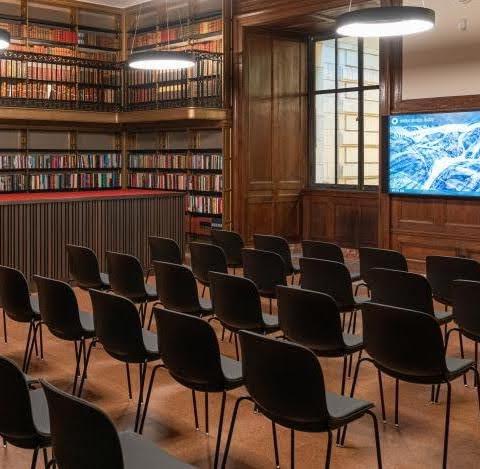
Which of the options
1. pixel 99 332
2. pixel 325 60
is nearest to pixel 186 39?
pixel 325 60

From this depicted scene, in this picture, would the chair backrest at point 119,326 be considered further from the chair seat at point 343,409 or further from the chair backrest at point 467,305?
the chair backrest at point 467,305

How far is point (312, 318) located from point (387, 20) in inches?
126

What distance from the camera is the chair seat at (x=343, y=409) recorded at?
3.16 m

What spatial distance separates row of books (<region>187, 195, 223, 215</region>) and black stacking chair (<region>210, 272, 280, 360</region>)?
664 centimetres

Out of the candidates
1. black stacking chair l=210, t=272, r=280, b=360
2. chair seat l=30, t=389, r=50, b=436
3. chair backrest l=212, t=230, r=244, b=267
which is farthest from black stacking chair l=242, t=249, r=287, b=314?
chair seat l=30, t=389, r=50, b=436

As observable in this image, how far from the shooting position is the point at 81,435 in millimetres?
2439

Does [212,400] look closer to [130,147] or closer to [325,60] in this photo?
[325,60]

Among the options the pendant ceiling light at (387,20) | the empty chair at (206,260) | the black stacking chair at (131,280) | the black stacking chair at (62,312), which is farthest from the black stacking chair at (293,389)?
the pendant ceiling light at (387,20)

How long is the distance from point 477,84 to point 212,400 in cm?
575

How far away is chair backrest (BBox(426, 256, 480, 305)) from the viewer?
18.0ft

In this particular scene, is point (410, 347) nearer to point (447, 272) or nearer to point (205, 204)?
point (447, 272)

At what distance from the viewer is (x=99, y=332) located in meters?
4.34

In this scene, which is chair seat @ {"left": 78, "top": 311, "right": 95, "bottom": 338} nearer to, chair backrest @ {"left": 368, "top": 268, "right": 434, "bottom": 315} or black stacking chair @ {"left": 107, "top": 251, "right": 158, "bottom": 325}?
black stacking chair @ {"left": 107, "top": 251, "right": 158, "bottom": 325}

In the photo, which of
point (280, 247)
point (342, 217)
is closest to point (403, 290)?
point (280, 247)
